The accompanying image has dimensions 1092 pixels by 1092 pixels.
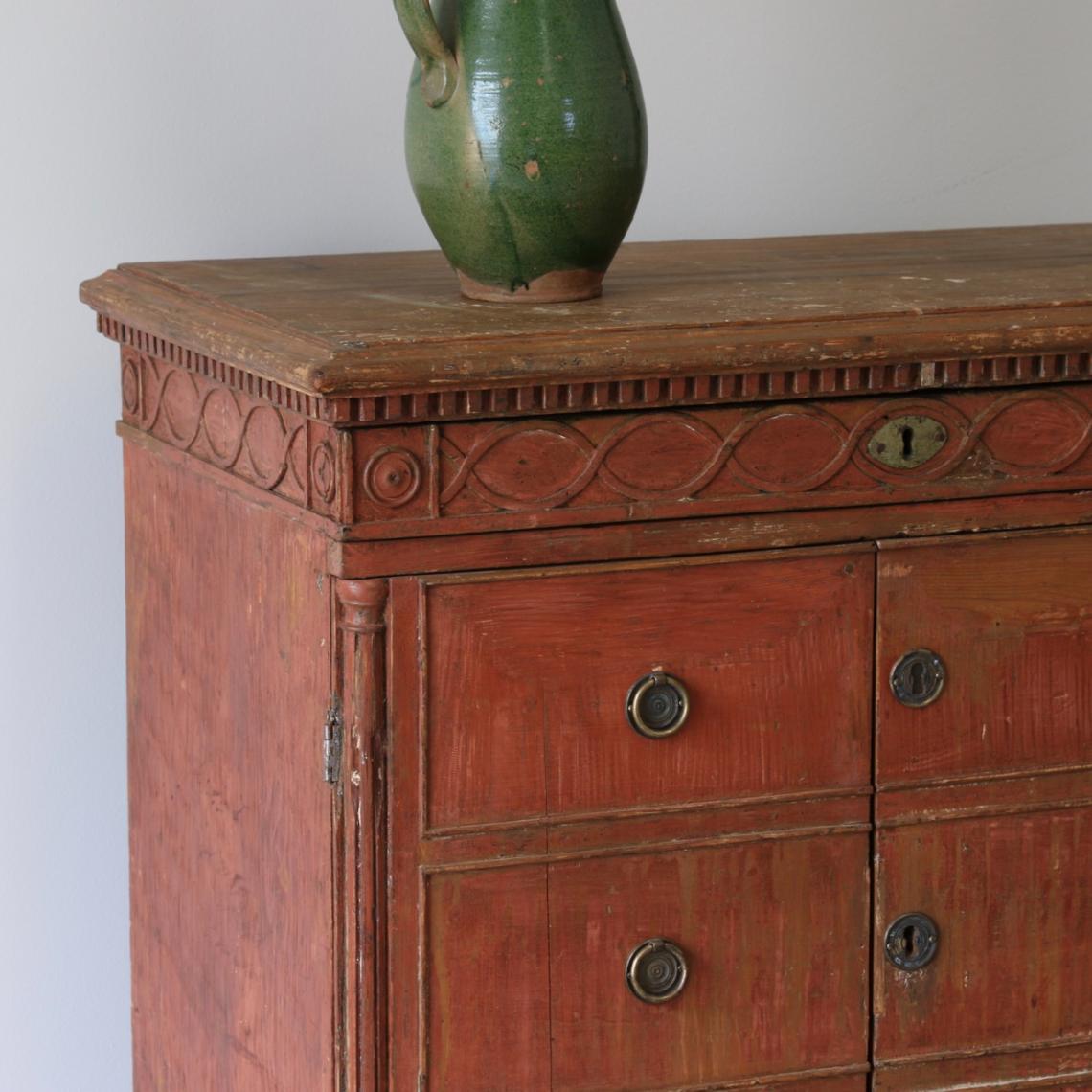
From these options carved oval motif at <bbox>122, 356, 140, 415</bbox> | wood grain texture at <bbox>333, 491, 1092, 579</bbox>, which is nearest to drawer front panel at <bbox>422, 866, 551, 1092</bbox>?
wood grain texture at <bbox>333, 491, 1092, 579</bbox>

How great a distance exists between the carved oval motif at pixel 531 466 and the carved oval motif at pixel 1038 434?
1.14 feet

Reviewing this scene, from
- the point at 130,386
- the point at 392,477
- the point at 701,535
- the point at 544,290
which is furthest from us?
the point at 130,386

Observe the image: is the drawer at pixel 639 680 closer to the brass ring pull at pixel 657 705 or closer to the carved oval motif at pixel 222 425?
the brass ring pull at pixel 657 705

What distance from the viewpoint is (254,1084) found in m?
1.83

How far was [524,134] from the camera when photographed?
5.70 ft

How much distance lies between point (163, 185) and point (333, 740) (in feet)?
2.82

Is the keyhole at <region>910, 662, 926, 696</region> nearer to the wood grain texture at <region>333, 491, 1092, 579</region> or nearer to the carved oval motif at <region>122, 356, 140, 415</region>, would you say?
the wood grain texture at <region>333, 491, 1092, 579</region>

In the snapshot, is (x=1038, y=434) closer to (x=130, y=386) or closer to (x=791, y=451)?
(x=791, y=451)

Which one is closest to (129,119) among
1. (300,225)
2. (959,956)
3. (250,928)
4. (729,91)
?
(300,225)

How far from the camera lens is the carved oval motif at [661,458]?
165 centimetres

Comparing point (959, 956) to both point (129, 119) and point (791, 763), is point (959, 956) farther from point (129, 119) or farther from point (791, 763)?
point (129, 119)

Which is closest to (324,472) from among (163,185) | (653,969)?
(653,969)

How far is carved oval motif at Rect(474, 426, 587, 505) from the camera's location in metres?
1.61

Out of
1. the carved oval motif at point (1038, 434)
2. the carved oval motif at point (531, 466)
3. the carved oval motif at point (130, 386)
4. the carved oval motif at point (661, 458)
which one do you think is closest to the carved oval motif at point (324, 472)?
the carved oval motif at point (531, 466)
